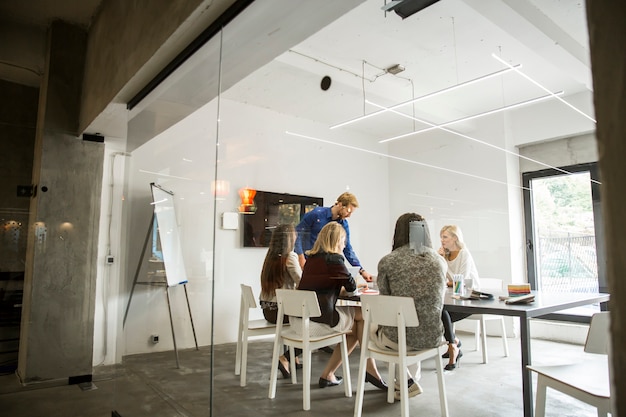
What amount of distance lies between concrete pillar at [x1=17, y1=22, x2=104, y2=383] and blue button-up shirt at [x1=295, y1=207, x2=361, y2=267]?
89.2 inches

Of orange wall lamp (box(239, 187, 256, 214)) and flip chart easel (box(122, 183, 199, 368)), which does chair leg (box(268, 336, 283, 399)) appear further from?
orange wall lamp (box(239, 187, 256, 214))

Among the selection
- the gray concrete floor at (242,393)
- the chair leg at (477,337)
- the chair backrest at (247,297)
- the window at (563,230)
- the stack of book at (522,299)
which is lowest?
the gray concrete floor at (242,393)

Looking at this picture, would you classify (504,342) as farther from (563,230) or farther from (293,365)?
(563,230)

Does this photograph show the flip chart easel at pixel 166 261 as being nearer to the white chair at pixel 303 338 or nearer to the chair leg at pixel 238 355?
the chair leg at pixel 238 355

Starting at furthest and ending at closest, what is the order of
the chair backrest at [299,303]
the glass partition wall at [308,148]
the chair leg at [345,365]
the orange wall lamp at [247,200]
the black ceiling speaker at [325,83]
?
the black ceiling speaker at [325,83]
the orange wall lamp at [247,200]
the chair leg at [345,365]
the chair backrest at [299,303]
the glass partition wall at [308,148]

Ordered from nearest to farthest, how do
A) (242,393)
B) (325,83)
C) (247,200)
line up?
(242,393) → (247,200) → (325,83)

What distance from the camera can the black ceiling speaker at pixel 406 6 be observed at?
254cm

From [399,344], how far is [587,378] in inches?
38.6

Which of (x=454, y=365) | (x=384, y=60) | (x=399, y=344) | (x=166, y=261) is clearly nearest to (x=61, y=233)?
(x=166, y=261)

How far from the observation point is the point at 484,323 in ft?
12.3

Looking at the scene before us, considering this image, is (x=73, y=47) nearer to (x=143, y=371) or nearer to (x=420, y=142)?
(x=143, y=371)

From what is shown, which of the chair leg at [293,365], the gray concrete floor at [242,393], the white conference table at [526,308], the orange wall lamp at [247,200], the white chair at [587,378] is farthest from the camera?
the orange wall lamp at [247,200]

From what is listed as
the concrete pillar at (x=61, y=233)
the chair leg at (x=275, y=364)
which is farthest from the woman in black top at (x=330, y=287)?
the concrete pillar at (x=61, y=233)

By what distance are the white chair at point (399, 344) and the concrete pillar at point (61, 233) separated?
2.93 metres
